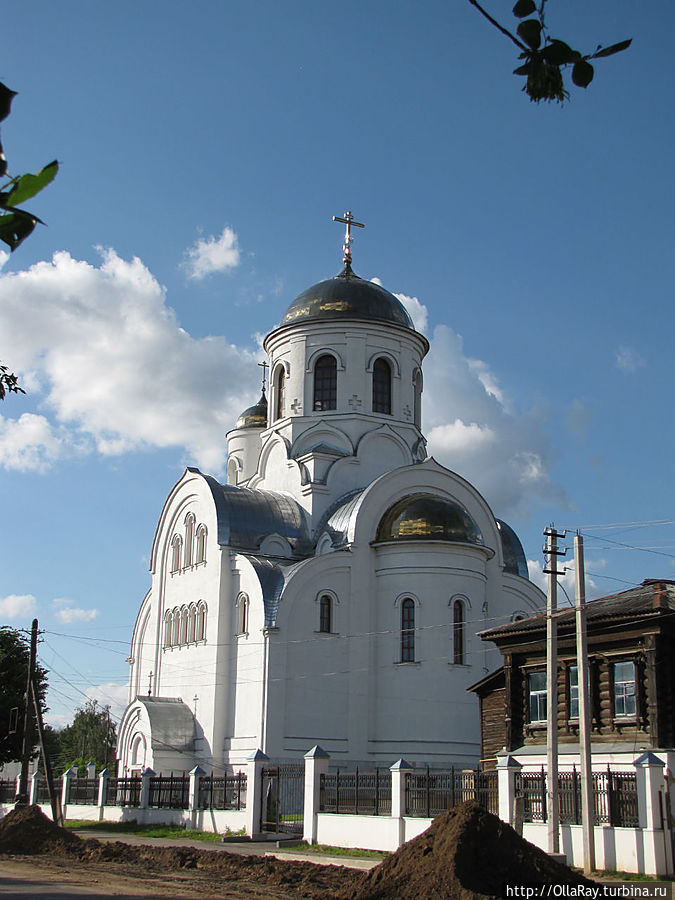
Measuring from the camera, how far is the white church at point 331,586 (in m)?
25.5

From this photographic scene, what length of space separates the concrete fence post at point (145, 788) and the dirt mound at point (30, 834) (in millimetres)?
4524

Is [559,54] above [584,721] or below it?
above

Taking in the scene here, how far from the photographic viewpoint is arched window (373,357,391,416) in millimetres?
31109

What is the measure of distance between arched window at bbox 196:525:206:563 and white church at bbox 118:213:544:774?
0.38 feet

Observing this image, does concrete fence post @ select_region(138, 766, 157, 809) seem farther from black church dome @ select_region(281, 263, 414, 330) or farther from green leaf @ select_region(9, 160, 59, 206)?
green leaf @ select_region(9, 160, 59, 206)

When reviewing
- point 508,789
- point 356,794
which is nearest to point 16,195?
point 508,789

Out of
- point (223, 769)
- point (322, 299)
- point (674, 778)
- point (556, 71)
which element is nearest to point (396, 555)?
point (223, 769)

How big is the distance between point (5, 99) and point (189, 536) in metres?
27.5

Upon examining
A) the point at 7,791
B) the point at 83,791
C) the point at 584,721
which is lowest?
the point at 7,791

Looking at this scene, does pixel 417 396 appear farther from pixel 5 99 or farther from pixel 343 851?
pixel 5 99

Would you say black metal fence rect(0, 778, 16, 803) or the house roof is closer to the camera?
the house roof

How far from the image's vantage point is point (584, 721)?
14695mm

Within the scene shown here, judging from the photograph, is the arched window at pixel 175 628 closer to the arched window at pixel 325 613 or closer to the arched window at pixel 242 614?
the arched window at pixel 242 614

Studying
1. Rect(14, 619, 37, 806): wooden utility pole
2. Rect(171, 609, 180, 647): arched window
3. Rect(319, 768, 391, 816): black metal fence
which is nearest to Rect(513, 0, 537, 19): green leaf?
Rect(319, 768, 391, 816): black metal fence
